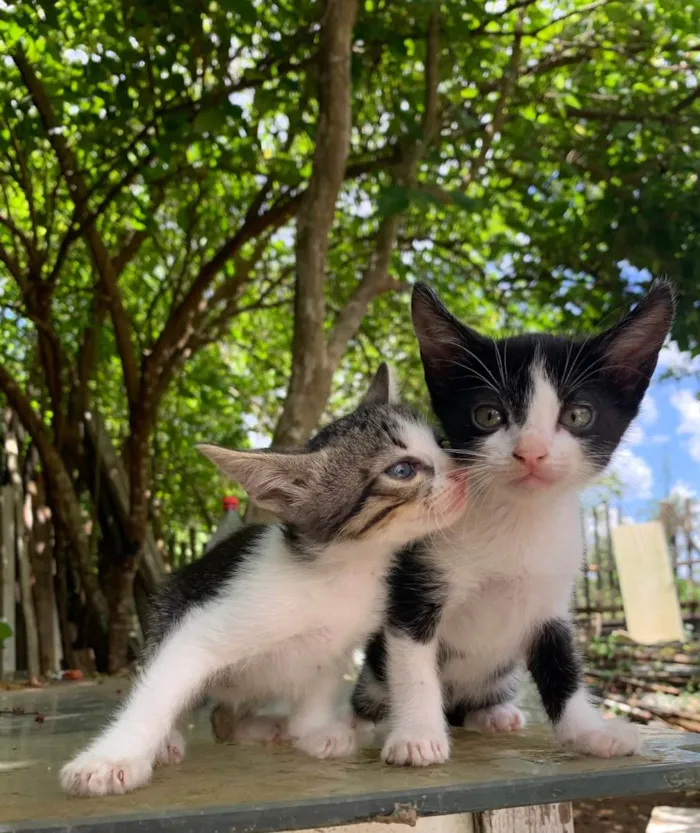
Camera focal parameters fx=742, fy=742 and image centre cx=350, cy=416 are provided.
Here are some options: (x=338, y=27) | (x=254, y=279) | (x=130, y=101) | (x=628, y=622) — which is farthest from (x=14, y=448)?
(x=628, y=622)

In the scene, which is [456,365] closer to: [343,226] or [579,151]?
[579,151]

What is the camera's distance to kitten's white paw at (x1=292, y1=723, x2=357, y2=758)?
1.41 metres

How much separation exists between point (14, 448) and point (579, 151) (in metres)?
3.91

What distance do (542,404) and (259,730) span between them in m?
0.94

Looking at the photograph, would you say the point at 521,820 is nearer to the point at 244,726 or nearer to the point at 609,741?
the point at 609,741

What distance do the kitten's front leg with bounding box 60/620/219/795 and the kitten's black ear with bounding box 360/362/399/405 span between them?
68 cm

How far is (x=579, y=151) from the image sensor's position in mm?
3789

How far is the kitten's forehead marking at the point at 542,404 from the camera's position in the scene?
1380 mm

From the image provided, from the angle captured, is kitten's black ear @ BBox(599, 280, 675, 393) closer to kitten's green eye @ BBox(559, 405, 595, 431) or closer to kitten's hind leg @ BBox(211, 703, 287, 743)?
kitten's green eye @ BBox(559, 405, 595, 431)

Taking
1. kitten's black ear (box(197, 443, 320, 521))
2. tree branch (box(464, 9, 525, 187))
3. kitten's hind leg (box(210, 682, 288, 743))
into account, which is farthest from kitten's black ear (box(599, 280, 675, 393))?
tree branch (box(464, 9, 525, 187))

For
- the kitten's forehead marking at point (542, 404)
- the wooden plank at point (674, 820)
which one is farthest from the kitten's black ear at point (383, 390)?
the wooden plank at point (674, 820)

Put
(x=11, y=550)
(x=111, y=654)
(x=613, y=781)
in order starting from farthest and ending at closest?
(x=11, y=550), (x=111, y=654), (x=613, y=781)

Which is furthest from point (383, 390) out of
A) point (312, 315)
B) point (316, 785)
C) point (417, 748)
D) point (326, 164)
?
point (326, 164)

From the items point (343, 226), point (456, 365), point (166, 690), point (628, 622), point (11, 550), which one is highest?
point (343, 226)
